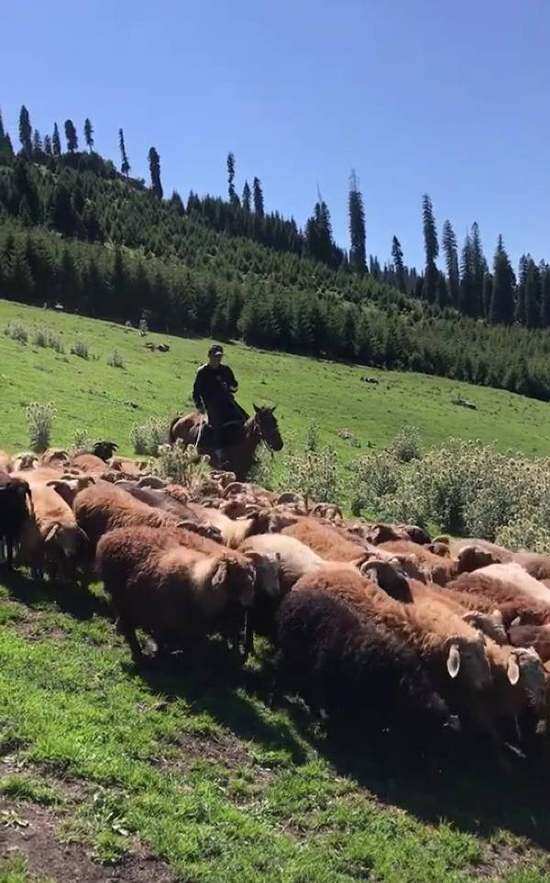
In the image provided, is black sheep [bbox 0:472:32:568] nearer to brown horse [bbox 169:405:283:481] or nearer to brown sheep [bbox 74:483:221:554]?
brown sheep [bbox 74:483:221:554]

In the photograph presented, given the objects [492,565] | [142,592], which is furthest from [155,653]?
[492,565]

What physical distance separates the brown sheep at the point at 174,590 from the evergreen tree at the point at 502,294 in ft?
396

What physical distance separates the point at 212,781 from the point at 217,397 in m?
12.1

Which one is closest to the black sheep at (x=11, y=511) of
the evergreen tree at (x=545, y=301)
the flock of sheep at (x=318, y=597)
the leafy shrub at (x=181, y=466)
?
the flock of sheep at (x=318, y=597)

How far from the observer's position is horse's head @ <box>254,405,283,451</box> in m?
17.7

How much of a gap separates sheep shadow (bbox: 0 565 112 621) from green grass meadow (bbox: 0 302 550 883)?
1.0 inches

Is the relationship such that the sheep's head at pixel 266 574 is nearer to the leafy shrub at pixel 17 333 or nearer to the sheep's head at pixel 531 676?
the sheep's head at pixel 531 676

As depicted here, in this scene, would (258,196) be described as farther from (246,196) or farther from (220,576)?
(220,576)

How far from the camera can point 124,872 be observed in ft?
16.5

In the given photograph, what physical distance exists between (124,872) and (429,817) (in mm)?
2507

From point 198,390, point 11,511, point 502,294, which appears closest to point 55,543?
point 11,511

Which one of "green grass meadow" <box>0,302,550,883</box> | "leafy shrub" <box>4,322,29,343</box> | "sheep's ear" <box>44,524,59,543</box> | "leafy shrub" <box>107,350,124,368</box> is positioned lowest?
"green grass meadow" <box>0,302,550,883</box>

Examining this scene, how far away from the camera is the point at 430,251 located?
13438 centimetres

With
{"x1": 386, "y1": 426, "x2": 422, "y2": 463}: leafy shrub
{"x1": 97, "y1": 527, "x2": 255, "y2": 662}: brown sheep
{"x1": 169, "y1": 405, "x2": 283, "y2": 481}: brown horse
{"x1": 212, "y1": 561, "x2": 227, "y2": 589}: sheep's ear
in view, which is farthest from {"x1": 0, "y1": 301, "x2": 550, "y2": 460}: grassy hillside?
{"x1": 212, "y1": 561, "x2": 227, "y2": 589}: sheep's ear
